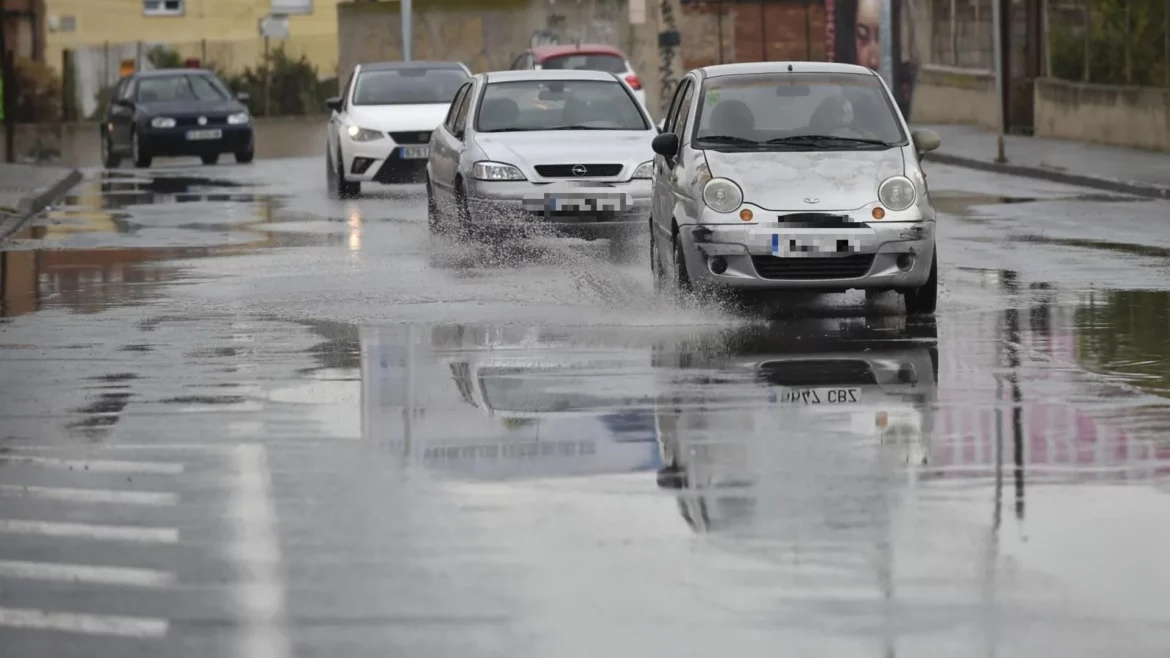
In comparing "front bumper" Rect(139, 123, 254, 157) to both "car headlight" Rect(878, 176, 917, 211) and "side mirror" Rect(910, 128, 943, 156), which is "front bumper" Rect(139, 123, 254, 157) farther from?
"car headlight" Rect(878, 176, 917, 211)

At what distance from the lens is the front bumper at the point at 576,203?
19438 mm

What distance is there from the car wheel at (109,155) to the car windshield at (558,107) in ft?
57.4

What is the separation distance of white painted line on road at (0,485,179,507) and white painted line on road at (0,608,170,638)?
5.56 ft

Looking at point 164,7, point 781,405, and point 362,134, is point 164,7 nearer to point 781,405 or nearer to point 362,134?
point 362,134

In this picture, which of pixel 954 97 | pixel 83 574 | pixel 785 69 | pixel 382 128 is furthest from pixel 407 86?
pixel 83 574

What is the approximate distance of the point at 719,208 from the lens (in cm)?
1445

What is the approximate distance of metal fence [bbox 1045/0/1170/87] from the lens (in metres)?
33.1

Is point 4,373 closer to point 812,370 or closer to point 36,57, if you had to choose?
point 812,370

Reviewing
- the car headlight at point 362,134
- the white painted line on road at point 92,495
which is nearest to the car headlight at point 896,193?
the white painted line on road at point 92,495

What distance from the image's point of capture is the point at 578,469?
9.18 meters

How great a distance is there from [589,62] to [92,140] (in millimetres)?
11582

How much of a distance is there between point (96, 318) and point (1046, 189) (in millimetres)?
Answer: 14641

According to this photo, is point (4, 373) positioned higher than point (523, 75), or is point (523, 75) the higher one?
point (523, 75)

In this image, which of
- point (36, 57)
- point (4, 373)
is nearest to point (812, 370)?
point (4, 373)
